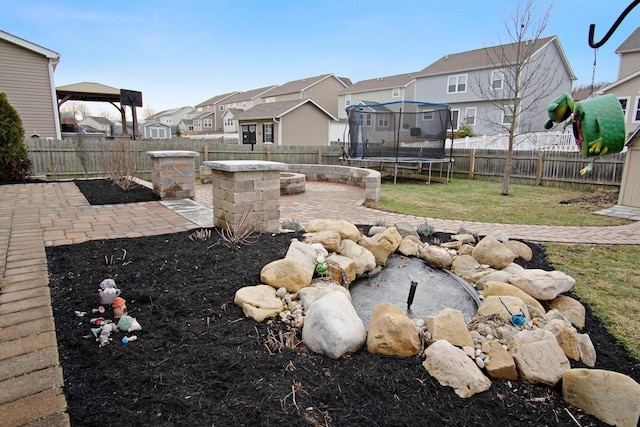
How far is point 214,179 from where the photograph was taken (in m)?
4.19

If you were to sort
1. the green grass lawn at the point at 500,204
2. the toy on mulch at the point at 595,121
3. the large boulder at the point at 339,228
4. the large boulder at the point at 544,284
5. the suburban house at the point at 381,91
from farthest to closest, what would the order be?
the suburban house at the point at 381,91 < the green grass lawn at the point at 500,204 < the large boulder at the point at 339,228 < the large boulder at the point at 544,284 < the toy on mulch at the point at 595,121

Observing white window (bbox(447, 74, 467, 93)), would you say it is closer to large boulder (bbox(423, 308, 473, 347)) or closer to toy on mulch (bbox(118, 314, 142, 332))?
large boulder (bbox(423, 308, 473, 347))

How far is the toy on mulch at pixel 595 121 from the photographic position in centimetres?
111

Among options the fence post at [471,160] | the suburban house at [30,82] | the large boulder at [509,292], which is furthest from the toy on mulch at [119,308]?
the suburban house at [30,82]

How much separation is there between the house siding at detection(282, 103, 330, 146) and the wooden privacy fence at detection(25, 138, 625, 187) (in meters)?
7.68

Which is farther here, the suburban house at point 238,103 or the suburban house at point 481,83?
the suburban house at point 238,103

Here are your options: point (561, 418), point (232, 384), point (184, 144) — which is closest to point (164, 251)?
point (232, 384)

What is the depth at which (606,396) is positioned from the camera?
5.67ft

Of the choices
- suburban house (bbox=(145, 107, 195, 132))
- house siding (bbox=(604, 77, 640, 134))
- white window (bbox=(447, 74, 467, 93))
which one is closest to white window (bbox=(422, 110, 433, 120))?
house siding (bbox=(604, 77, 640, 134))

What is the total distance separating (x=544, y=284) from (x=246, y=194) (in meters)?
2.87

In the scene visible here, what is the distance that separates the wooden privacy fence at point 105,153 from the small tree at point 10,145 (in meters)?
1.61

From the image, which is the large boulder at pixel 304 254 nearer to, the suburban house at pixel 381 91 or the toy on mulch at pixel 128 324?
the toy on mulch at pixel 128 324

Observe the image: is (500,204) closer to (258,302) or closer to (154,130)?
(258,302)

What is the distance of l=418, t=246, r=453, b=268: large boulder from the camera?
156 inches
